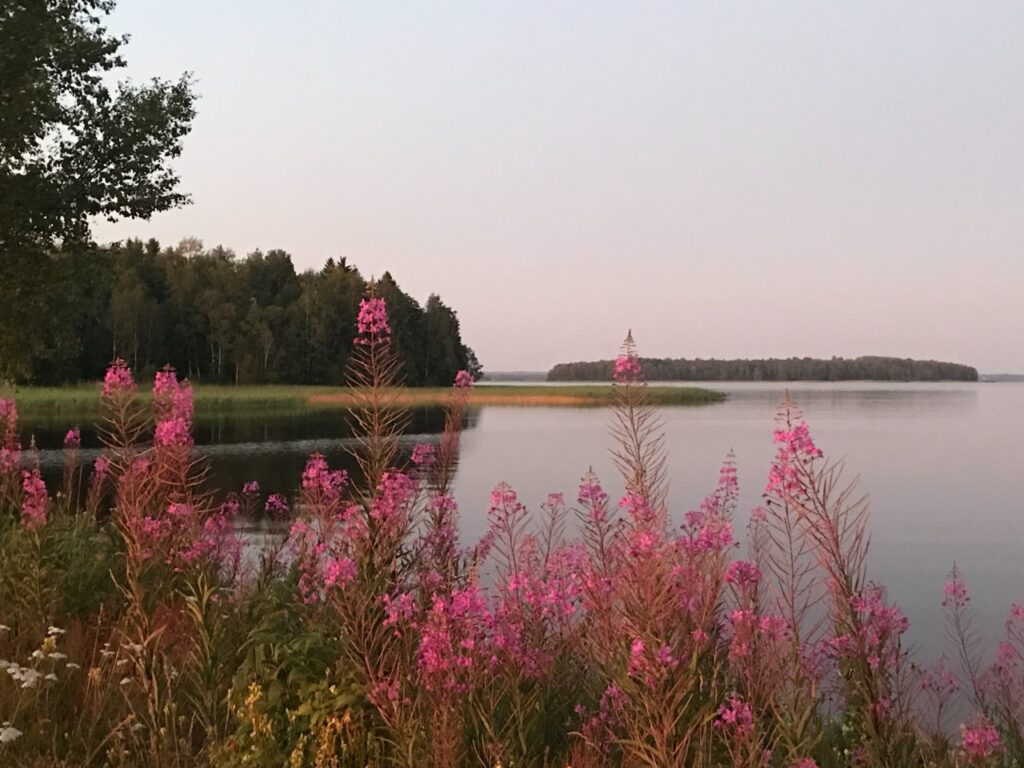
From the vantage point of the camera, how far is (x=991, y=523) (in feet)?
68.2

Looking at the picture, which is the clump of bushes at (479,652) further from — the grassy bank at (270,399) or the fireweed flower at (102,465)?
the grassy bank at (270,399)

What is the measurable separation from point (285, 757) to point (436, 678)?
2.90ft

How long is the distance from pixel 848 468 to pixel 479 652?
28.9m

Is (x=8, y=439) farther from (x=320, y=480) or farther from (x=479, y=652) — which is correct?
(x=479, y=652)

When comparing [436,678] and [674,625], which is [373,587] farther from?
[674,625]

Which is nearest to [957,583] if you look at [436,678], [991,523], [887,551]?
[436,678]

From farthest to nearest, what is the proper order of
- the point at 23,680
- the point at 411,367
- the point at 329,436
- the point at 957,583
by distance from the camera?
the point at 411,367 → the point at 329,436 → the point at 957,583 → the point at 23,680

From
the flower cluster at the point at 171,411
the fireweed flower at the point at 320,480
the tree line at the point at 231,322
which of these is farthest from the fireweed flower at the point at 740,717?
the tree line at the point at 231,322

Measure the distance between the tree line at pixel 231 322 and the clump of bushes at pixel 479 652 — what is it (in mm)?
62905

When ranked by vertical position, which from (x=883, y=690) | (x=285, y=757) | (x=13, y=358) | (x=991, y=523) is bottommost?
(x=991, y=523)

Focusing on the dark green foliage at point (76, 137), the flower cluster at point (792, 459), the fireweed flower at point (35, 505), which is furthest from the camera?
the dark green foliage at point (76, 137)

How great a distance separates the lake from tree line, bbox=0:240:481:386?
2597 cm

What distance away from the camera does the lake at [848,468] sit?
52.6 ft

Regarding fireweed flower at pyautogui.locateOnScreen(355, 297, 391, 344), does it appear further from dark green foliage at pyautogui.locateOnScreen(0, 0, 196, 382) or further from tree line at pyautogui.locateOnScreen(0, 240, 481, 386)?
tree line at pyautogui.locateOnScreen(0, 240, 481, 386)
